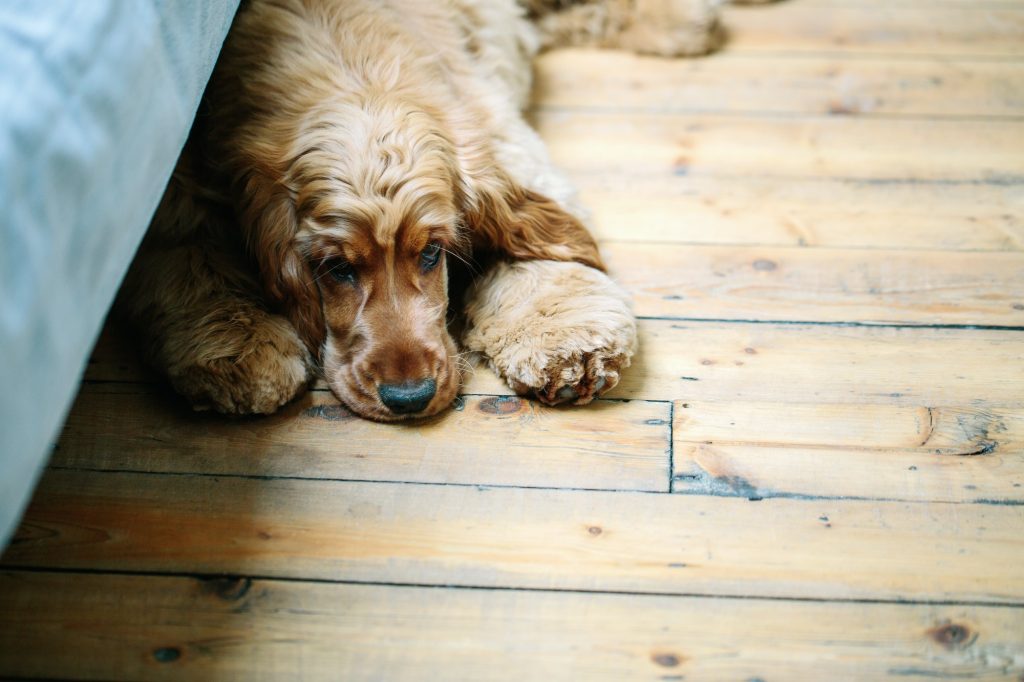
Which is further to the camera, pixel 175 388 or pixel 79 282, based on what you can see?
pixel 175 388

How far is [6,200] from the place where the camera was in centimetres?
124

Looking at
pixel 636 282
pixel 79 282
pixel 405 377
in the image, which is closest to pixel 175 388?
pixel 405 377

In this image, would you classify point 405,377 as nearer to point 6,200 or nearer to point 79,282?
point 79,282

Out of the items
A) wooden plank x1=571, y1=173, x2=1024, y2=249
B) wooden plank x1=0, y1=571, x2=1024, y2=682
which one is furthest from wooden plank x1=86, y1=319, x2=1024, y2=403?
wooden plank x1=0, y1=571, x2=1024, y2=682

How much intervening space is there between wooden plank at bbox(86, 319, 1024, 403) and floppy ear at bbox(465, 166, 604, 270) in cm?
26

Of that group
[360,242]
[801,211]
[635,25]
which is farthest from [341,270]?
[635,25]

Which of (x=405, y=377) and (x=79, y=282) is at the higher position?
(x=79, y=282)

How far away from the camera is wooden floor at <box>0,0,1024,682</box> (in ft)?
5.25

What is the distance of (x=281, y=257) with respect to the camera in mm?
1997

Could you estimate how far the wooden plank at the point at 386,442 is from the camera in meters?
1.90

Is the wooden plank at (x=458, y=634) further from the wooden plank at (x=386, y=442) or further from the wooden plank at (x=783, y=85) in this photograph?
the wooden plank at (x=783, y=85)

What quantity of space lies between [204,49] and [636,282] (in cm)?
112

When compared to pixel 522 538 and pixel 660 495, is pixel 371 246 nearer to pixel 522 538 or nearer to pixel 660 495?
pixel 522 538

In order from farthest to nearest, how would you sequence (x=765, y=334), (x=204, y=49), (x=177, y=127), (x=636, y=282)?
(x=636, y=282) → (x=765, y=334) → (x=204, y=49) → (x=177, y=127)
